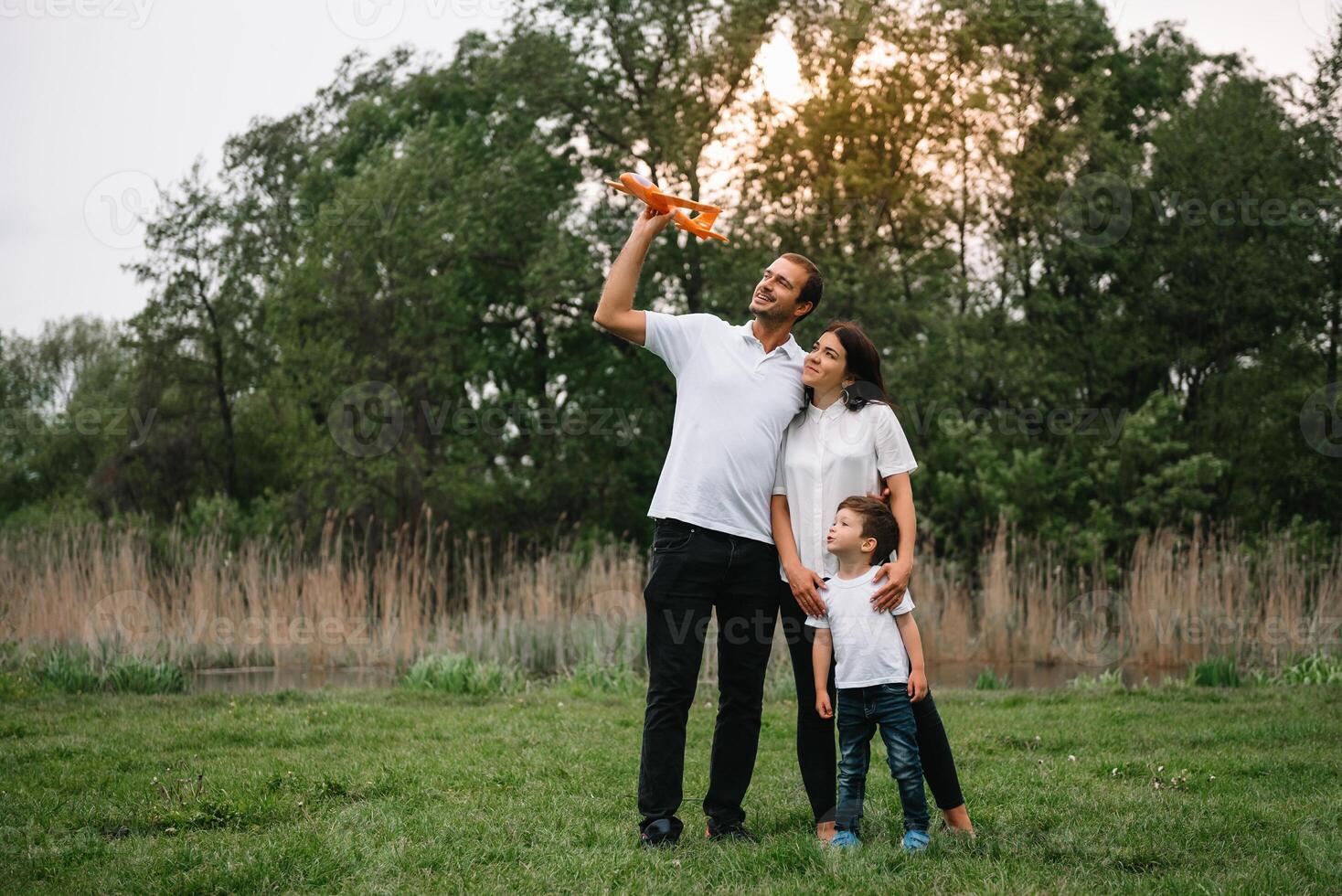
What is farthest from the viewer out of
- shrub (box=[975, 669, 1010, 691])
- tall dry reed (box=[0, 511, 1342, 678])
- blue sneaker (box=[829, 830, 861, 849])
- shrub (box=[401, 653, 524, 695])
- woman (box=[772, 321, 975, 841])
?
A: tall dry reed (box=[0, 511, 1342, 678])

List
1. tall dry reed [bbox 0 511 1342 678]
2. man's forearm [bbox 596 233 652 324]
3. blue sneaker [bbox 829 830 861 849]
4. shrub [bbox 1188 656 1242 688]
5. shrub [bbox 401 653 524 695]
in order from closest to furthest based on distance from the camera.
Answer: blue sneaker [bbox 829 830 861 849] → man's forearm [bbox 596 233 652 324] → shrub [bbox 1188 656 1242 688] → shrub [bbox 401 653 524 695] → tall dry reed [bbox 0 511 1342 678]

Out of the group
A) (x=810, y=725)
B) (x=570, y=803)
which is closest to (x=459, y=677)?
(x=570, y=803)

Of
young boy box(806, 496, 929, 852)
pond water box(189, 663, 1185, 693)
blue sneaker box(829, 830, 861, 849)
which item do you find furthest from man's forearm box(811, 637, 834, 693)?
pond water box(189, 663, 1185, 693)

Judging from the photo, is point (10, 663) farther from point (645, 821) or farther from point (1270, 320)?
point (1270, 320)

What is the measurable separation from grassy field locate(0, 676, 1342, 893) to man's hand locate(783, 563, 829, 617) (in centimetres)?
76

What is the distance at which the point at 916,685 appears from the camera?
3.93 metres

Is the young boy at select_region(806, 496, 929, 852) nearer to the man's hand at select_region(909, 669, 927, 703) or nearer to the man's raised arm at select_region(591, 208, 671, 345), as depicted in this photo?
the man's hand at select_region(909, 669, 927, 703)

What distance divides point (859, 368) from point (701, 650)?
1116 mm

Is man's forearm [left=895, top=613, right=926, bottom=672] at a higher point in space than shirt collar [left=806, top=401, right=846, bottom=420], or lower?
lower

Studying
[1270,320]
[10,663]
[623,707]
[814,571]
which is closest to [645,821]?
[814,571]

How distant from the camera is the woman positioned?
4.06 m

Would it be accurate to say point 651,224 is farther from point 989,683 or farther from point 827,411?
point 989,683

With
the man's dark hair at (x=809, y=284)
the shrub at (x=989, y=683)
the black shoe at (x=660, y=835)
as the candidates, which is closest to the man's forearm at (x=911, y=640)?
the black shoe at (x=660, y=835)

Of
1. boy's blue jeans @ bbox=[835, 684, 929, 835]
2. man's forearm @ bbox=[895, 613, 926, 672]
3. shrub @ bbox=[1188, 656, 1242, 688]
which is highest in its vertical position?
man's forearm @ bbox=[895, 613, 926, 672]
